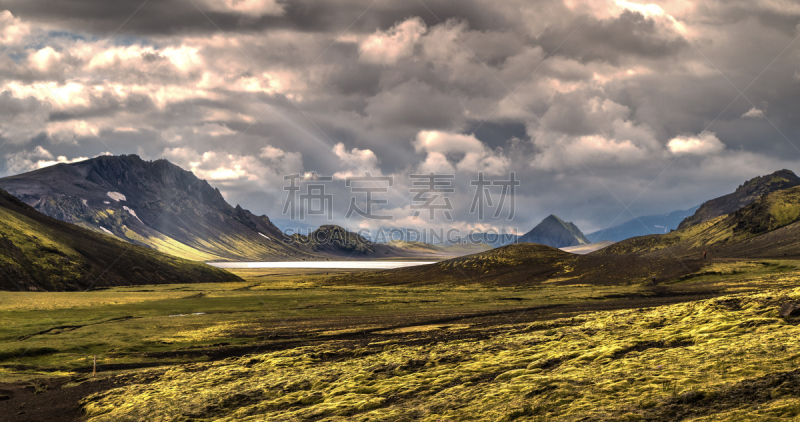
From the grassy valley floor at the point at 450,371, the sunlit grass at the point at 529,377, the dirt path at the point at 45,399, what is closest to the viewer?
the sunlit grass at the point at 529,377

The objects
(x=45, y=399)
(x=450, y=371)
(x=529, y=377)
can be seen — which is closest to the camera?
(x=529, y=377)

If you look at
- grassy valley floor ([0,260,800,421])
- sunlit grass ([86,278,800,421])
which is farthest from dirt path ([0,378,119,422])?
sunlit grass ([86,278,800,421])

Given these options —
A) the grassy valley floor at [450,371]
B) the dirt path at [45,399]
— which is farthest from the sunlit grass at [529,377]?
the dirt path at [45,399]

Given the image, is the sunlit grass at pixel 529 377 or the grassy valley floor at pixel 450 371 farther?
the grassy valley floor at pixel 450 371

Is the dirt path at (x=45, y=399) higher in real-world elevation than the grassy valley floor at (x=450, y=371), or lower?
lower

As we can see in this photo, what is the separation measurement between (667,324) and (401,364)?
2317cm

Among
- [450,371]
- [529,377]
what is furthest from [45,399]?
[529,377]

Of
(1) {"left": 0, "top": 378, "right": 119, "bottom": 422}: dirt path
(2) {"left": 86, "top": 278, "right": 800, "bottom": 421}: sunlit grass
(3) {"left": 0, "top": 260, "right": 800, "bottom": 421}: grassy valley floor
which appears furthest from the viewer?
(1) {"left": 0, "top": 378, "right": 119, "bottom": 422}: dirt path

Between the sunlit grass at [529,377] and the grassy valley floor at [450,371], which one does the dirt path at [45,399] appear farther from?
the sunlit grass at [529,377]

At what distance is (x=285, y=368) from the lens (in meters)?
41.7

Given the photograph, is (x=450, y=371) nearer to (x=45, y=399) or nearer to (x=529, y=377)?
(x=529, y=377)

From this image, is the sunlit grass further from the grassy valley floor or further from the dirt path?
the dirt path

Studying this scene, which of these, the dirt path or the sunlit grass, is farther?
the dirt path

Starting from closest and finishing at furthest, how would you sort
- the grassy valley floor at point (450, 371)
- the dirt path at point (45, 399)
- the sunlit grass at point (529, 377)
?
the sunlit grass at point (529, 377) → the grassy valley floor at point (450, 371) → the dirt path at point (45, 399)
